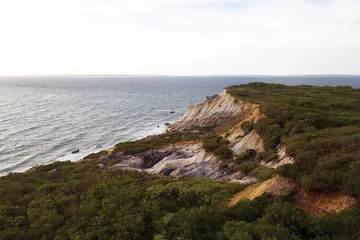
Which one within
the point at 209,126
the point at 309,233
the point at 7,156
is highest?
the point at 309,233

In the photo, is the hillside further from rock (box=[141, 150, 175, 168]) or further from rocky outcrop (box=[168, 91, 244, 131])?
rocky outcrop (box=[168, 91, 244, 131])

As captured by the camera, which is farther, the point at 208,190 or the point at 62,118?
the point at 62,118

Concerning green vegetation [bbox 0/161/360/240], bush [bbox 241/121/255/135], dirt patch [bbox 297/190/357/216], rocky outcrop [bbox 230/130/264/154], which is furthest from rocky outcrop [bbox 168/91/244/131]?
dirt patch [bbox 297/190/357/216]

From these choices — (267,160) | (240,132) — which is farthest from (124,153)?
(267,160)

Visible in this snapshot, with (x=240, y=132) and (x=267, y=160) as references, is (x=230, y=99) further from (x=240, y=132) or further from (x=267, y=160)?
(x=267, y=160)

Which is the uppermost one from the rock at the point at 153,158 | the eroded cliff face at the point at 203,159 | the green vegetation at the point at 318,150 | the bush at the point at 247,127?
the green vegetation at the point at 318,150

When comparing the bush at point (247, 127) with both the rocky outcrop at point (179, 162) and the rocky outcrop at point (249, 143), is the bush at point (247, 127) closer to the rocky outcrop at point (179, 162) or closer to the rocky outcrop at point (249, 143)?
the rocky outcrop at point (249, 143)

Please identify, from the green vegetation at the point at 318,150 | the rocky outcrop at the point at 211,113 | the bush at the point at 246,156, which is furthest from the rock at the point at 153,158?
the rocky outcrop at the point at 211,113

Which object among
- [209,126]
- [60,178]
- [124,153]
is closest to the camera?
[60,178]
